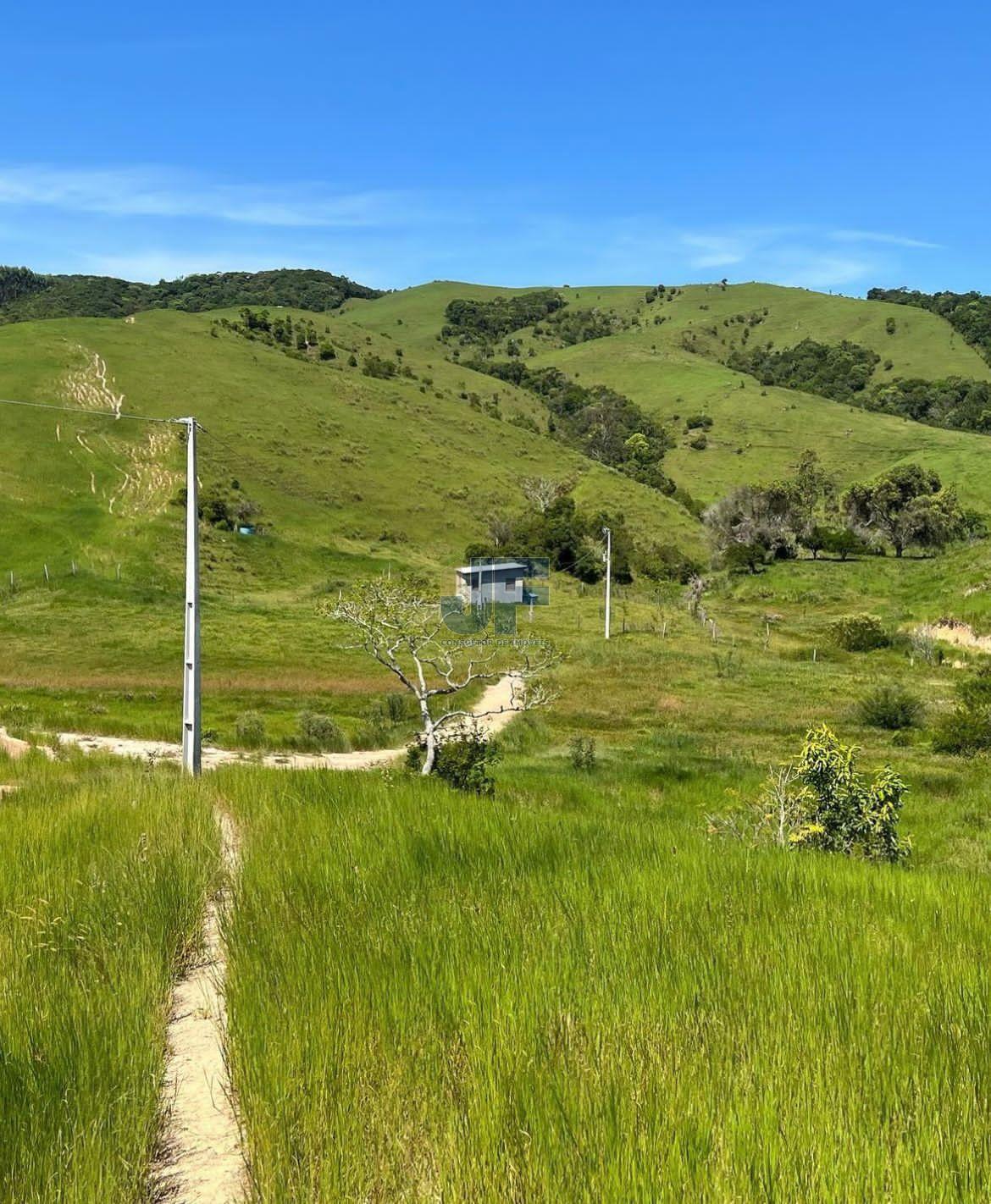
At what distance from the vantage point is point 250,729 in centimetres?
2761

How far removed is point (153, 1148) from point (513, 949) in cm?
174

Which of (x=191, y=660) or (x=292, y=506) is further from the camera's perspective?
(x=292, y=506)

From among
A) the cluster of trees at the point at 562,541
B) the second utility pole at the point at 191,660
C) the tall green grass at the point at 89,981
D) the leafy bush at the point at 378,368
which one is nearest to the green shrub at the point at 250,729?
the second utility pole at the point at 191,660

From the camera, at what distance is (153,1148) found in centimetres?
328

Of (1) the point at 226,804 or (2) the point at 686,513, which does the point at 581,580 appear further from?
(1) the point at 226,804

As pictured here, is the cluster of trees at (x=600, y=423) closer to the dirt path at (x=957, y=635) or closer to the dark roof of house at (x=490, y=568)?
the dark roof of house at (x=490, y=568)

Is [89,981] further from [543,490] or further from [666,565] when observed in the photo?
[543,490]

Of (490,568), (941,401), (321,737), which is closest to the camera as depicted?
(321,737)

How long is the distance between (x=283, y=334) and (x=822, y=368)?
4484 inches

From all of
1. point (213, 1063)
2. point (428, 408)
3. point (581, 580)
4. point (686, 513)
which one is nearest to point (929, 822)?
point (213, 1063)

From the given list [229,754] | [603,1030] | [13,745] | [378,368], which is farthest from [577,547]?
[603,1030]

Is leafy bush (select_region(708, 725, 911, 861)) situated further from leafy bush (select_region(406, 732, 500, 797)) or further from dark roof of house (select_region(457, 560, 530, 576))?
dark roof of house (select_region(457, 560, 530, 576))

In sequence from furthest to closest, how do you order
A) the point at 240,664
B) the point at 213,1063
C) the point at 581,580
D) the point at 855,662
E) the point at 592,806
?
the point at 581,580, the point at 855,662, the point at 240,664, the point at 592,806, the point at 213,1063

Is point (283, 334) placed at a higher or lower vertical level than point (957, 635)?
higher
